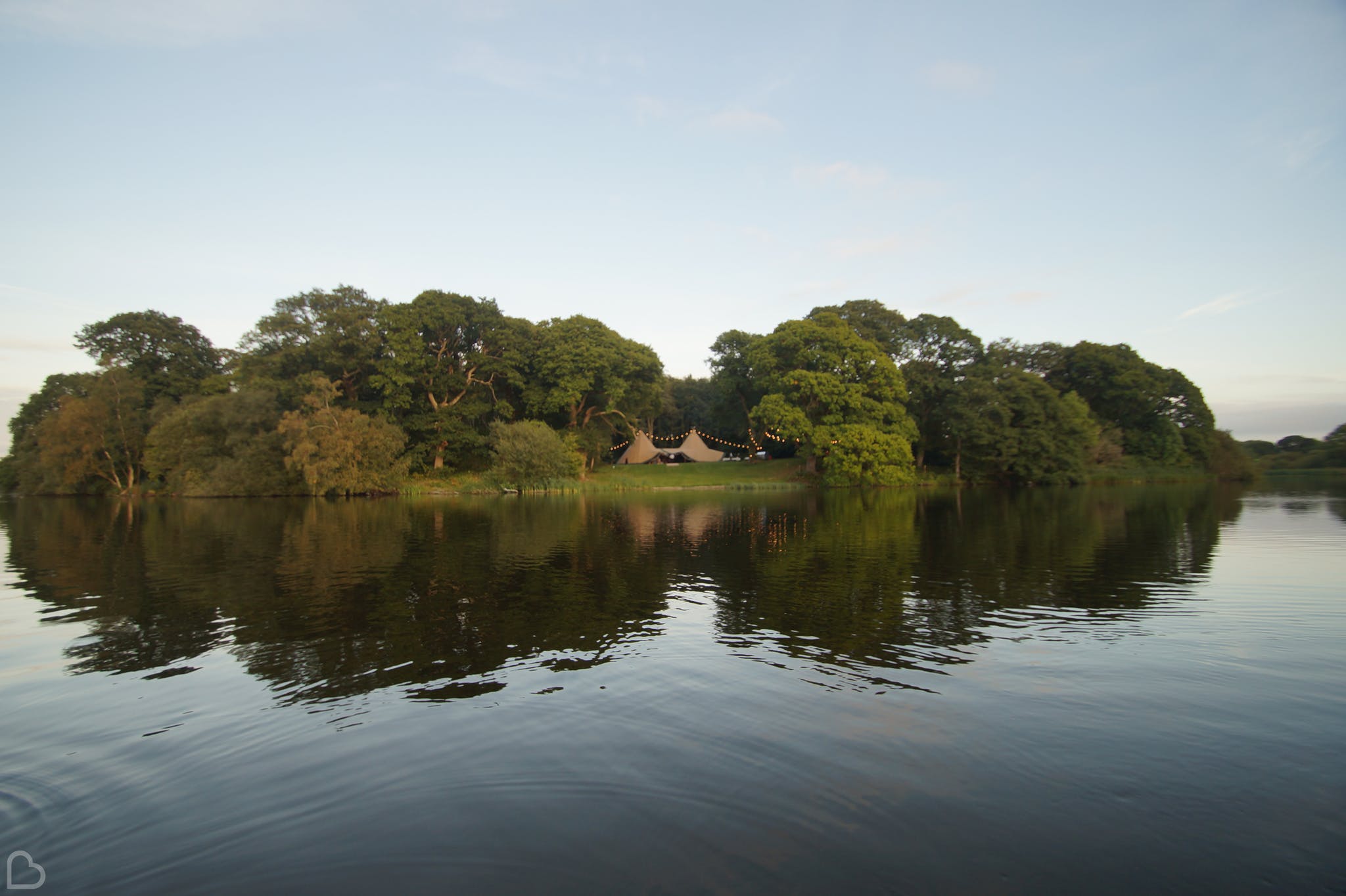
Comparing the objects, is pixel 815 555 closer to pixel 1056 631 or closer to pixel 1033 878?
pixel 1056 631

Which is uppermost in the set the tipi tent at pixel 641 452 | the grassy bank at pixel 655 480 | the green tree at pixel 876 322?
the green tree at pixel 876 322

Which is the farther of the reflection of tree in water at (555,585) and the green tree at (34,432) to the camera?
the green tree at (34,432)

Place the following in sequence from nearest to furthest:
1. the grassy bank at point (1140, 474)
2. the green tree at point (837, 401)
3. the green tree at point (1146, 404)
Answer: the green tree at point (837, 401), the grassy bank at point (1140, 474), the green tree at point (1146, 404)

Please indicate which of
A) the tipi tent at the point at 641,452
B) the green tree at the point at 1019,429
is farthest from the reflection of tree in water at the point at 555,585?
the tipi tent at the point at 641,452

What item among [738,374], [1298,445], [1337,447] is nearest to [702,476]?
[738,374]

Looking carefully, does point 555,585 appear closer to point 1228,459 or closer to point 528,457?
point 528,457

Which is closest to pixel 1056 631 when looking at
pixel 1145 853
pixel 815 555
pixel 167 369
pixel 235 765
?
Answer: pixel 1145 853

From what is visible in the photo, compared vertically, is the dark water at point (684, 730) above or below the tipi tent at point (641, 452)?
below

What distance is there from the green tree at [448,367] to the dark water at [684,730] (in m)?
38.3

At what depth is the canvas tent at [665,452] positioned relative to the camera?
68938 mm

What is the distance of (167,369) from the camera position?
61688 millimetres

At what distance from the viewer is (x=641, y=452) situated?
6894cm

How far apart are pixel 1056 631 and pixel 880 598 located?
116 inches

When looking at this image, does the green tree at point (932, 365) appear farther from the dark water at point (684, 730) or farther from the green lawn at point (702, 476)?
the dark water at point (684, 730)
